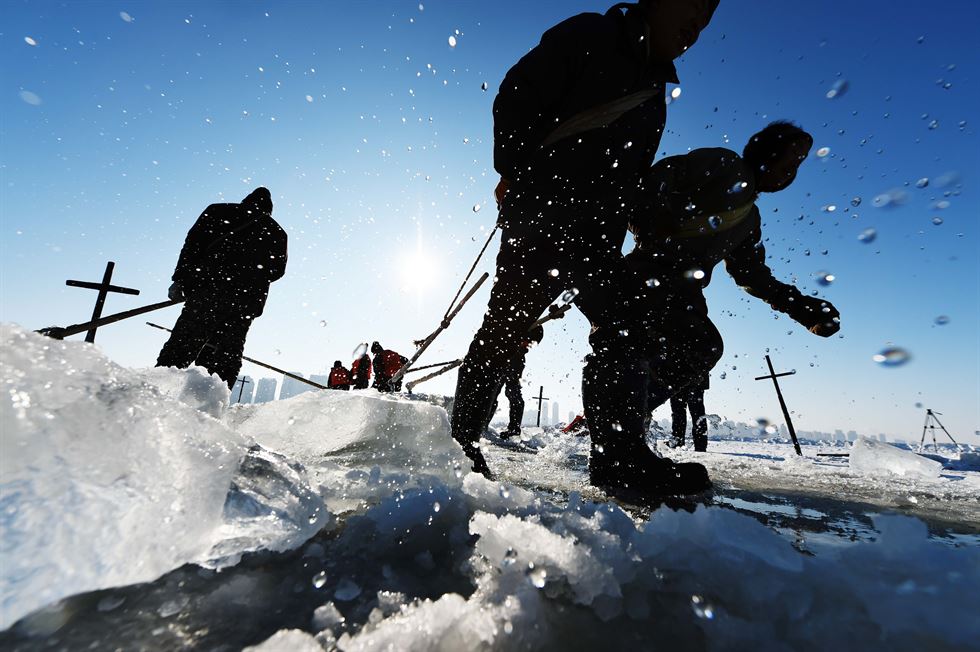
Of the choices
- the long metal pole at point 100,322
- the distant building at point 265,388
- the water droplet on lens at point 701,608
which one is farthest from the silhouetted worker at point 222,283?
the distant building at point 265,388

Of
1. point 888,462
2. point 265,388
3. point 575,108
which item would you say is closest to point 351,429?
point 575,108

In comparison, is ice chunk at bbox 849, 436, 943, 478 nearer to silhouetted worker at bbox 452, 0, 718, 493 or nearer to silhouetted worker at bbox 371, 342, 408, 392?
silhouetted worker at bbox 452, 0, 718, 493

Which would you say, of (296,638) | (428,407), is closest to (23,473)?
(296,638)

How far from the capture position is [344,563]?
0.67 meters

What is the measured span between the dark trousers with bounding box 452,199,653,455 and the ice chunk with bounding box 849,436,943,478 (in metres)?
2.30

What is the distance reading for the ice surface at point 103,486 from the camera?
49 centimetres

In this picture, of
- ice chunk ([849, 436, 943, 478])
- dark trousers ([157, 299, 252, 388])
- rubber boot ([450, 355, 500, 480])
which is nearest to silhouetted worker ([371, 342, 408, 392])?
dark trousers ([157, 299, 252, 388])

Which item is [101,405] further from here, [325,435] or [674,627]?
[325,435]

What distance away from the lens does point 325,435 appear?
167cm

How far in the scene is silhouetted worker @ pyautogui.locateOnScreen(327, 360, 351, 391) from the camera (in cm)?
1422

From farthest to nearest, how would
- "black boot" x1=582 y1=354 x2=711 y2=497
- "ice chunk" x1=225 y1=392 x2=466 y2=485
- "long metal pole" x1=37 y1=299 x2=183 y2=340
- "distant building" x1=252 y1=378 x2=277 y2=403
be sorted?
"distant building" x1=252 y1=378 x2=277 y2=403 < "long metal pole" x1=37 y1=299 x2=183 y2=340 < "black boot" x1=582 y1=354 x2=711 y2=497 < "ice chunk" x1=225 y1=392 x2=466 y2=485

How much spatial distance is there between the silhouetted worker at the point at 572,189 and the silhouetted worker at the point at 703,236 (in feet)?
2.61

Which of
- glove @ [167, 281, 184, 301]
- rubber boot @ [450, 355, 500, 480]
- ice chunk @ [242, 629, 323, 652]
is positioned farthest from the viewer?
glove @ [167, 281, 184, 301]

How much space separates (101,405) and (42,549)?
191mm
